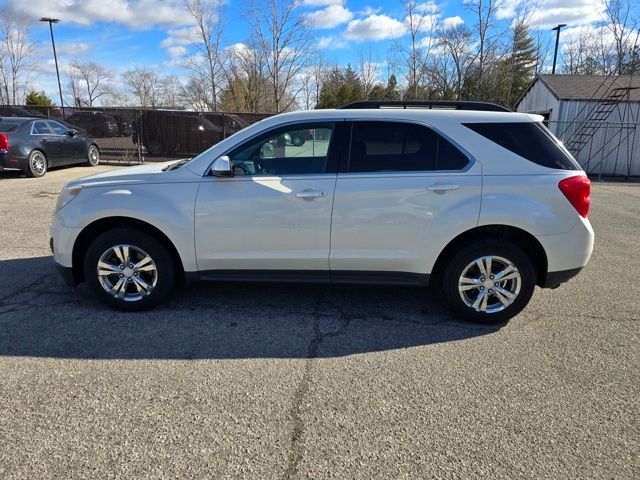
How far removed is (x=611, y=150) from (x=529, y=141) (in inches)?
663

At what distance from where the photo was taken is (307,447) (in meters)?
2.33

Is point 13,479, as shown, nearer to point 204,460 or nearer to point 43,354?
point 204,460

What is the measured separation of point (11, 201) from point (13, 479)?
327 inches

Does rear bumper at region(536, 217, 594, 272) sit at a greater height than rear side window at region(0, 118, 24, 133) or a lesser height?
lesser

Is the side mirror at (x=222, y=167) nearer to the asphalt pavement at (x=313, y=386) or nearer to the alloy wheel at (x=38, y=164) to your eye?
the asphalt pavement at (x=313, y=386)

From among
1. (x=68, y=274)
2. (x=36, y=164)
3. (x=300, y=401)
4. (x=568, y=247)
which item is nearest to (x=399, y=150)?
(x=568, y=247)

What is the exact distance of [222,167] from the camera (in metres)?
3.60

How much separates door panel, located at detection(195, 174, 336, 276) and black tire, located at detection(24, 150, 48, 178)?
10371mm

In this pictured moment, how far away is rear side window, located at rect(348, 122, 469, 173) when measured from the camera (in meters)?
3.65

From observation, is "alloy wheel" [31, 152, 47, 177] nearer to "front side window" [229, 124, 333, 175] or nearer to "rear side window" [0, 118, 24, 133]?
"rear side window" [0, 118, 24, 133]

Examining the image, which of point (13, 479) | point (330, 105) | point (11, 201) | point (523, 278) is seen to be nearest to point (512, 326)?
point (523, 278)

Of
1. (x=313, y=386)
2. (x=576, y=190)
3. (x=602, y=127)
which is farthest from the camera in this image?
(x=602, y=127)

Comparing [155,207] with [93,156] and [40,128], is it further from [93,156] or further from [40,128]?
[93,156]

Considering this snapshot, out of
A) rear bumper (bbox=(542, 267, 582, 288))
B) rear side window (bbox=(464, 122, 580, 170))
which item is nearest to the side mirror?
rear side window (bbox=(464, 122, 580, 170))
